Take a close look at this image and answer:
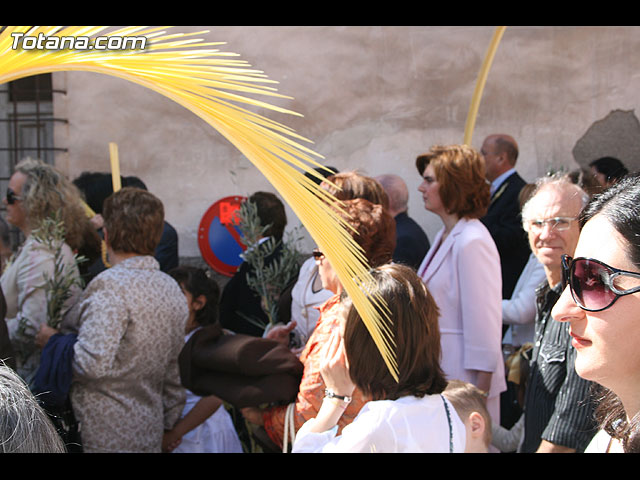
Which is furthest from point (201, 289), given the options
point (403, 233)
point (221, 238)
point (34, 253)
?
point (221, 238)

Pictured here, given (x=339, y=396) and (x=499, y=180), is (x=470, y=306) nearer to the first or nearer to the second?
(x=339, y=396)

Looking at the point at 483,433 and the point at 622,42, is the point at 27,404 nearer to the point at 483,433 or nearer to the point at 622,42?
the point at 483,433

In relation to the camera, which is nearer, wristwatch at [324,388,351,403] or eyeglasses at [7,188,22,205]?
wristwatch at [324,388,351,403]

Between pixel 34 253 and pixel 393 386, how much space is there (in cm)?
211

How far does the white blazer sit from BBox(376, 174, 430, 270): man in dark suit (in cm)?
43

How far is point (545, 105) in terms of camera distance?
5246 mm

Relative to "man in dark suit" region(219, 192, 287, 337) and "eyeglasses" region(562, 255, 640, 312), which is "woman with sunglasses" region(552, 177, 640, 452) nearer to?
"eyeglasses" region(562, 255, 640, 312)

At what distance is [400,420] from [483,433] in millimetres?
321

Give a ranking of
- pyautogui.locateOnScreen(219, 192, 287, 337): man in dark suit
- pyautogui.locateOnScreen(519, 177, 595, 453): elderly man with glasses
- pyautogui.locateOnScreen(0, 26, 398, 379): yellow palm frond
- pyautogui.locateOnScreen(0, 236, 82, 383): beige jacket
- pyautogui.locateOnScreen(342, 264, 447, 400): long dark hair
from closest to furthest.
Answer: pyautogui.locateOnScreen(0, 26, 398, 379): yellow palm frond < pyautogui.locateOnScreen(342, 264, 447, 400): long dark hair < pyautogui.locateOnScreen(519, 177, 595, 453): elderly man with glasses < pyautogui.locateOnScreen(0, 236, 82, 383): beige jacket < pyautogui.locateOnScreen(219, 192, 287, 337): man in dark suit

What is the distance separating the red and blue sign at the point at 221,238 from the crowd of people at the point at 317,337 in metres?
1.22

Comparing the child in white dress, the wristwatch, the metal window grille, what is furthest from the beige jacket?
the metal window grille

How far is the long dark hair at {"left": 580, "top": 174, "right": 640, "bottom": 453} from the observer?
3.94ft

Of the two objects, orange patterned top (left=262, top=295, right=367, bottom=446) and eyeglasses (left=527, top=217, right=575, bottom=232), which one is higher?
eyeglasses (left=527, top=217, right=575, bottom=232)
